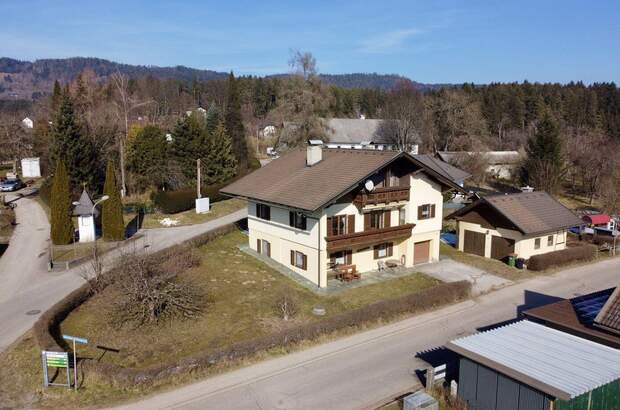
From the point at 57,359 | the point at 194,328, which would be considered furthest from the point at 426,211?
the point at 57,359

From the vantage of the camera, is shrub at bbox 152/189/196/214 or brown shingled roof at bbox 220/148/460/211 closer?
brown shingled roof at bbox 220/148/460/211

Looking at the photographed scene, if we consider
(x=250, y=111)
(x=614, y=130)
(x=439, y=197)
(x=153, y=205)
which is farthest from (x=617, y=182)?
(x=250, y=111)

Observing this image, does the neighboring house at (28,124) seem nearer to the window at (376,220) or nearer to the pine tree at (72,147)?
the pine tree at (72,147)

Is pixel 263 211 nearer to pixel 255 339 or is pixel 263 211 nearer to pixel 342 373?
pixel 255 339

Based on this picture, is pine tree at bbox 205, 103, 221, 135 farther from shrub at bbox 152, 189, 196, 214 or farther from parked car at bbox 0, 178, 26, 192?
shrub at bbox 152, 189, 196, 214

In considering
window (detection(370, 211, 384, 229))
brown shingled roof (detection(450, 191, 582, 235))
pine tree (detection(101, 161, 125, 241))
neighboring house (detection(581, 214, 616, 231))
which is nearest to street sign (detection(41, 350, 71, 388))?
window (detection(370, 211, 384, 229))

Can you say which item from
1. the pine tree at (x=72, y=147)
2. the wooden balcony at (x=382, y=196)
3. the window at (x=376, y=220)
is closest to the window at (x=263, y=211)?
the wooden balcony at (x=382, y=196)
